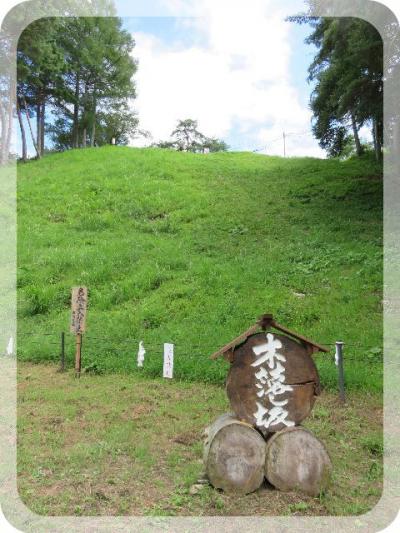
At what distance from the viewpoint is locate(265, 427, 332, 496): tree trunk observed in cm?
470

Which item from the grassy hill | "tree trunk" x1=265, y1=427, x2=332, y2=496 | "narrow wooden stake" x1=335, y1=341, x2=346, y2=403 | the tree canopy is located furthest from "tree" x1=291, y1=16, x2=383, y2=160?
the tree canopy

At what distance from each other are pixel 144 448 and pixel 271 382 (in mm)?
1967

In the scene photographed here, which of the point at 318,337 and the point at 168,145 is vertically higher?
the point at 168,145

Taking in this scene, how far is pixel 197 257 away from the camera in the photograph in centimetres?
1431

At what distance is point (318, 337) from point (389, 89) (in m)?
7.81

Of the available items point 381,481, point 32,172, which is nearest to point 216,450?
point 381,481

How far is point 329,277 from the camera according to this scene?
12.2 m

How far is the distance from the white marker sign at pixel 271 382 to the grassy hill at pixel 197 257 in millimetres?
3348

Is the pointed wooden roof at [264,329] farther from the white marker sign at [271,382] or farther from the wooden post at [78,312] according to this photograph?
the wooden post at [78,312]

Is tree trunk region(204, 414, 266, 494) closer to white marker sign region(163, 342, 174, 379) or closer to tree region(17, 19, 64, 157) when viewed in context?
white marker sign region(163, 342, 174, 379)

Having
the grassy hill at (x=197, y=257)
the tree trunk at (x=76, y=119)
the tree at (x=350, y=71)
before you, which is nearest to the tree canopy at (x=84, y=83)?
the tree trunk at (x=76, y=119)

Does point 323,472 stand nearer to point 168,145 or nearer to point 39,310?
point 39,310

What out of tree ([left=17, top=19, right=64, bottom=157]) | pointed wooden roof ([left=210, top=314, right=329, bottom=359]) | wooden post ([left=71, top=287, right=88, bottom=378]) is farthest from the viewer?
tree ([left=17, top=19, right=64, bottom=157])

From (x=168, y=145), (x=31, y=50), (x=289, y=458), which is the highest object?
(x=168, y=145)
